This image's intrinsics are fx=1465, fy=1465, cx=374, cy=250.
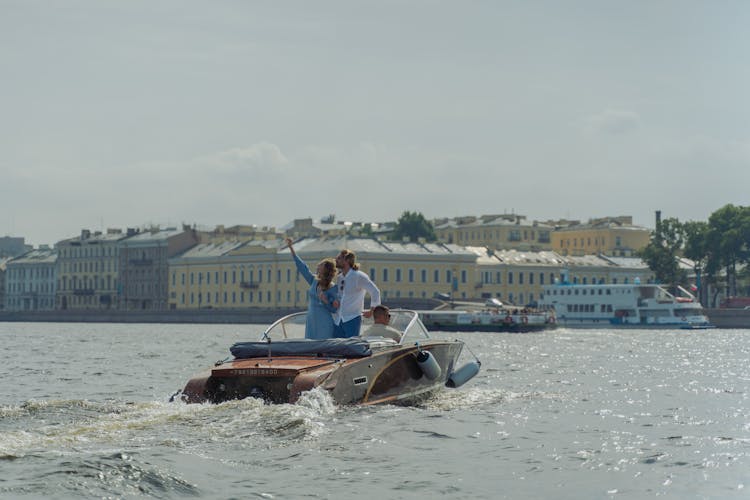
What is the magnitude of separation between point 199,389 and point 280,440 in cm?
213

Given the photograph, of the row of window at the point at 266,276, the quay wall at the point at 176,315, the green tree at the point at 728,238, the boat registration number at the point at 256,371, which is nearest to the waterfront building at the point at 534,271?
the row of window at the point at 266,276

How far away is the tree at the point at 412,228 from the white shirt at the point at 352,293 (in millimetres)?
109810

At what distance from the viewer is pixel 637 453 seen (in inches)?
536

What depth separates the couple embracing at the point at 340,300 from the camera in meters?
16.7

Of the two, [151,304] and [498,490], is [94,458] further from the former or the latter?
[151,304]

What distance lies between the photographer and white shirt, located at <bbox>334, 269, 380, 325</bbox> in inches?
656

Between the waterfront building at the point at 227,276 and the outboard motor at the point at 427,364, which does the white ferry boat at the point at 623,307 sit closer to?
the waterfront building at the point at 227,276

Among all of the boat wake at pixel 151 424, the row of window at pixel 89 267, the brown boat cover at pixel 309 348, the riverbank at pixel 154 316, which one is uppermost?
the row of window at pixel 89 267

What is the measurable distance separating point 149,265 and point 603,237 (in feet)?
141

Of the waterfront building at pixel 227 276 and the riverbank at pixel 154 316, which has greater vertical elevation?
the waterfront building at pixel 227 276

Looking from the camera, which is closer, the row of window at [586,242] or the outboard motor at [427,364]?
the outboard motor at [427,364]

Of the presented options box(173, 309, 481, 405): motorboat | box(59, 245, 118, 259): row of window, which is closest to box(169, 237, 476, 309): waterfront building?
box(59, 245, 118, 259): row of window

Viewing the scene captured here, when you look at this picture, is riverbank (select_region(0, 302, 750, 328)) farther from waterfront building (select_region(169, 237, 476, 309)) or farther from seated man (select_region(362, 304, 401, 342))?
seated man (select_region(362, 304, 401, 342))

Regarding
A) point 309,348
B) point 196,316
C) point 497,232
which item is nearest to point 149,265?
point 196,316
